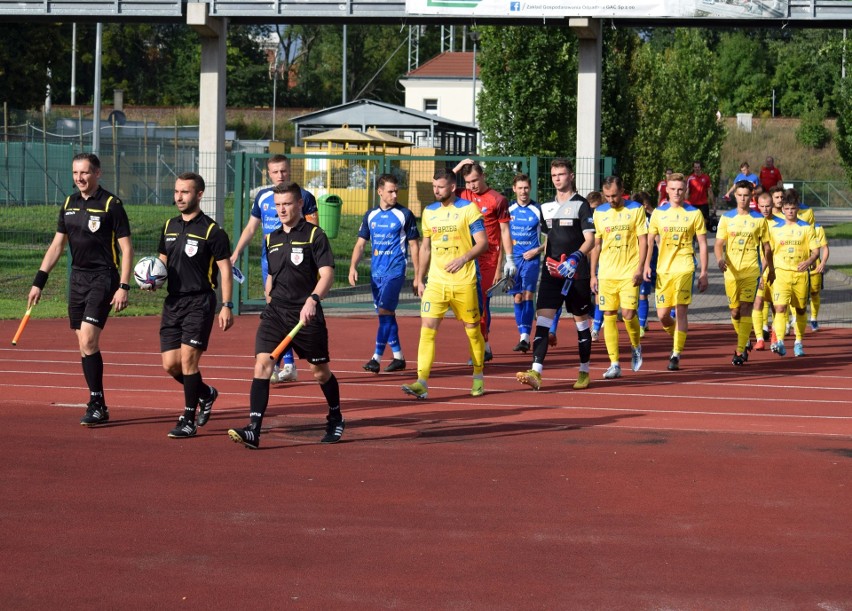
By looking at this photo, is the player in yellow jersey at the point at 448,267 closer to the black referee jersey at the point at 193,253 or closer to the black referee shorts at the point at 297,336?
the black referee shorts at the point at 297,336

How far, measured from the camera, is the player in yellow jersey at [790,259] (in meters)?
15.6

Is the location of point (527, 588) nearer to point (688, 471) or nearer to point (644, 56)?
point (688, 471)

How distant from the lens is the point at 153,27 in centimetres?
9506

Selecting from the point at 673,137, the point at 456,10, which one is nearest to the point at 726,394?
the point at 456,10

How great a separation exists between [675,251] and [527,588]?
329 inches

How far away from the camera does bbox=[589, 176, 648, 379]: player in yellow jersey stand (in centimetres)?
1317

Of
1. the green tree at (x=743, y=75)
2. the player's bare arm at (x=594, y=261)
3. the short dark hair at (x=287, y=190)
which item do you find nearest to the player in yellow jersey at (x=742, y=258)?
the player's bare arm at (x=594, y=261)

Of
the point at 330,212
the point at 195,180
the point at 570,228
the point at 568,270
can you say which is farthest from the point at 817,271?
the point at 330,212

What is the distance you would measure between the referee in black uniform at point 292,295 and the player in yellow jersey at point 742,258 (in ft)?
22.5

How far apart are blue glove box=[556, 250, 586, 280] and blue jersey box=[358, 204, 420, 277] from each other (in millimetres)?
1926

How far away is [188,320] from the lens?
982 cm

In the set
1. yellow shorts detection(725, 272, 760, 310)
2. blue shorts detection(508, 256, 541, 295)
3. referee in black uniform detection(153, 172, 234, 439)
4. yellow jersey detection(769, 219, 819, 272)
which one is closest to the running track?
referee in black uniform detection(153, 172, 234, 439)

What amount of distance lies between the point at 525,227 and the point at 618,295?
7.50 ft

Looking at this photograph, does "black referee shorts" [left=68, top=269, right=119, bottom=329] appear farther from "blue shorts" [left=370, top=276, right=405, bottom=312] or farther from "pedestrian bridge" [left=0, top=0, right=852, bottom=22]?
"pedestrian bridge" [left=0, top=0, right=852, bottom=22]
